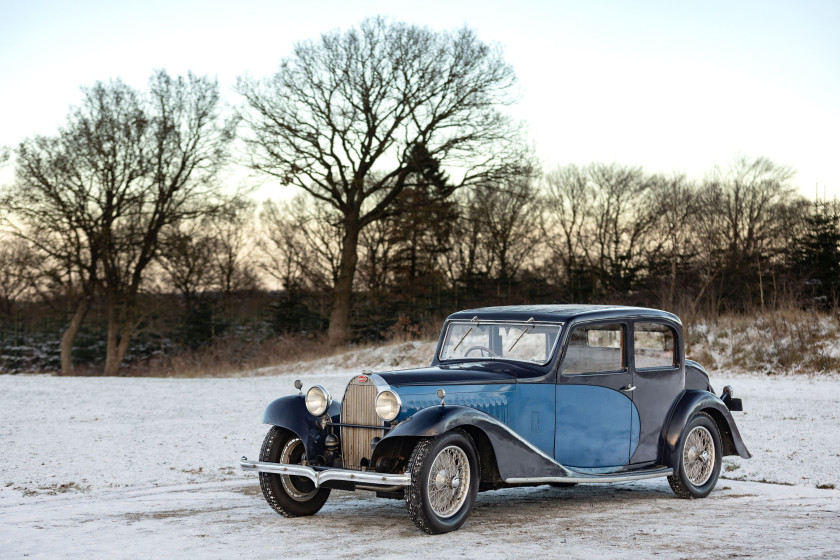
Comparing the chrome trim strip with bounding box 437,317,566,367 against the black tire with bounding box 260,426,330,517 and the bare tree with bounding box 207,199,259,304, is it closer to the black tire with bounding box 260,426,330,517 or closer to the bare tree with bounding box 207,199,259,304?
the black tire with bounding box 260,426,330,517

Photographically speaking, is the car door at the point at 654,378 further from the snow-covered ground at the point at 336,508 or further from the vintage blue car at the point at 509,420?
the snow-covered ground at the point at 336,508

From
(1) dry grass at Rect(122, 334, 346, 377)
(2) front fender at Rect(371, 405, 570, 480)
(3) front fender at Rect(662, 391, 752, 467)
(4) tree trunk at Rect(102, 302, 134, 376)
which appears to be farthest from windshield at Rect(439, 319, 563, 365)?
(4) tree trunk at Rect(102, 302, 134, 376)

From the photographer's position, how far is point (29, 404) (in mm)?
16719

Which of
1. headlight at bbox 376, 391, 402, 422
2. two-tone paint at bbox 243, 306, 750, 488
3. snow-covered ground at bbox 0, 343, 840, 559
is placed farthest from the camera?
two-tone paint at bbox 243, 306, 750, 488

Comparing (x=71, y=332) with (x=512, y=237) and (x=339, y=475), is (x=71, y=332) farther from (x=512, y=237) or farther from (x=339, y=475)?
(x=339, y=475)

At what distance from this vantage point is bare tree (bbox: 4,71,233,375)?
109ft

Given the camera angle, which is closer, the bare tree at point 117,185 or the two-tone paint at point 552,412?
the two-tone paint at point 552,412

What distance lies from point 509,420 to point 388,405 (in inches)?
41.4

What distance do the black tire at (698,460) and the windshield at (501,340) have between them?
5.42ft

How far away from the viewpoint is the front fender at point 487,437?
6.18m

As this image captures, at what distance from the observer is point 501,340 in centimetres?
780

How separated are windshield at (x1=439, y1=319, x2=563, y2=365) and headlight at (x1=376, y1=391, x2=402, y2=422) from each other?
1.44 metres

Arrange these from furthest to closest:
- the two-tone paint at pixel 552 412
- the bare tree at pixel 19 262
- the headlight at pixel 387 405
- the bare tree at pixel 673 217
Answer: the bare tree at pixel 673 217 → the bare tree at pixel 19 262 → the two-tone paint at pixel 552 412 → the headlight at pixel 387 405

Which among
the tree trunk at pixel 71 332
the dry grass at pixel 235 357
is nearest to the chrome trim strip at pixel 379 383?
the dry grass at pixel 235 357
